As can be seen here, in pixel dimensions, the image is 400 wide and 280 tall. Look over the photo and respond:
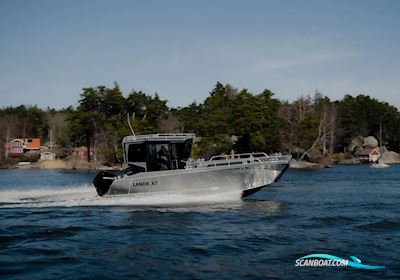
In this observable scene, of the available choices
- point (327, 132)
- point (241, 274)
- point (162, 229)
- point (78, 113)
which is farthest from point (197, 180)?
point (327, 132)

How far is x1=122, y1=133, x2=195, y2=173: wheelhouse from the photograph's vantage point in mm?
25156

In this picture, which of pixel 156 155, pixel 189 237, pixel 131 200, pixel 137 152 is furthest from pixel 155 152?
pixel 189 237

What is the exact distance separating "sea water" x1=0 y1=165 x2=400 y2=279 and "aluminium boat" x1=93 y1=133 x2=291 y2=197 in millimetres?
573

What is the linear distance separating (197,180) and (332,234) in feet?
29.7

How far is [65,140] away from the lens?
10781cm

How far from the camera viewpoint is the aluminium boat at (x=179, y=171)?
80.2 feet

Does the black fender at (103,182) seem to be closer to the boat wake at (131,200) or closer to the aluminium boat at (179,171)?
the aluminium boat at (179,171)

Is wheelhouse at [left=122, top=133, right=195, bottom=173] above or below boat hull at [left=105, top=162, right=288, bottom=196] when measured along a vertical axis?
above

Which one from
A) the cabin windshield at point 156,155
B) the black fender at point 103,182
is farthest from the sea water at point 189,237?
the cabin windshield at point 156,155

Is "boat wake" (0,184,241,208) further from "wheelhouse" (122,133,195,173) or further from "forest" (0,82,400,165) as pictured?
"forest" (0,82,400,165)

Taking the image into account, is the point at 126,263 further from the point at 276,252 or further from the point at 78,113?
the point at 78,113

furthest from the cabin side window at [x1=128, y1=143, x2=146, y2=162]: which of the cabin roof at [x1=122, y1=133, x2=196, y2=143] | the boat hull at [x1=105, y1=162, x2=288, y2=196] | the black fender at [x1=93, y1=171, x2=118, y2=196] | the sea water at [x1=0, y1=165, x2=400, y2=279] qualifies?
the sea water at [x1=0, y1=165, x2=400, y2=279]

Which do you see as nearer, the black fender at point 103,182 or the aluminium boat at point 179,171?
the aluminium boat at point 179,171

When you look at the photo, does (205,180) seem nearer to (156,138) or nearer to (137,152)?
(156,138)
